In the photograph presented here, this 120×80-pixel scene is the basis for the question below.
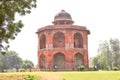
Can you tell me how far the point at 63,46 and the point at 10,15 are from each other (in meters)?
31.1

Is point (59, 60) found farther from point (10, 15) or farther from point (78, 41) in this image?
point (10, 15)

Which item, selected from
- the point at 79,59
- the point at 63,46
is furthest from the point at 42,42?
the point at 79,59

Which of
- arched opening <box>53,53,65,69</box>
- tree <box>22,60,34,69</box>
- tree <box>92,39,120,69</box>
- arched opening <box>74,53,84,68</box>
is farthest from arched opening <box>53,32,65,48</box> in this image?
tree <box>22,60,34,69</box>

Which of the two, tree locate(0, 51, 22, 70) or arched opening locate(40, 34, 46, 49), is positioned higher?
arched opening locate(40, 34, 46, 49)

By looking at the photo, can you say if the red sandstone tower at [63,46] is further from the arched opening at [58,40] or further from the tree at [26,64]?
the tree at [26,64]

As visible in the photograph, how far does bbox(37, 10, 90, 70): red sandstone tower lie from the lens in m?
43.9

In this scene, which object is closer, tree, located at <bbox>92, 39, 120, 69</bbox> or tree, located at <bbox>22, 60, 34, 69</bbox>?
tree, located at <bbox>92, 39, 120, 69</bbox>

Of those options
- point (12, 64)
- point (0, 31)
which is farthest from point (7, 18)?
point (12, 64)

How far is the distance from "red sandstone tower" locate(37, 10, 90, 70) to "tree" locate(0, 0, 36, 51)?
27.4m

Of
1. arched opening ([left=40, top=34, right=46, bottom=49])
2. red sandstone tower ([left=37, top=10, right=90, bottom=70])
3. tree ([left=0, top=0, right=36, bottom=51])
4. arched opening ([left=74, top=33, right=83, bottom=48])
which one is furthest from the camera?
arched opening ([left=40, top=34, right=46, bottom=49])

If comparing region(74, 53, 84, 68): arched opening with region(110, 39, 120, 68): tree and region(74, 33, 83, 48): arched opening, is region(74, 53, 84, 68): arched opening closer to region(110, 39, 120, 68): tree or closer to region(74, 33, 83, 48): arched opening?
region(74, 33, 83, 48): arched opening

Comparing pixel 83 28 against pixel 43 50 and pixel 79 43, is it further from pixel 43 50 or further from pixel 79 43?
pixel 43 50

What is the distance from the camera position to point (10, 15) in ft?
48.9

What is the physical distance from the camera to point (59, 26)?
4416cm
